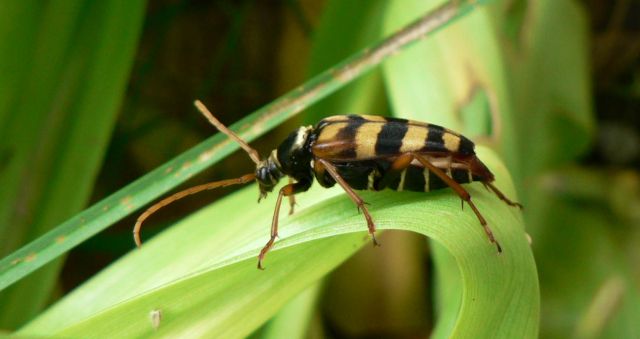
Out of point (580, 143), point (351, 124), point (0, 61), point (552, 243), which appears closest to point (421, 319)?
point (552, 243)

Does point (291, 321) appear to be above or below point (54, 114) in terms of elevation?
below

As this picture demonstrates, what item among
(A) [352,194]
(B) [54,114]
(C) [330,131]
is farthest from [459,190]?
(B) [54,114]

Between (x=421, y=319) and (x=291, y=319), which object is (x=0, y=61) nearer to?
(x=291, y=319)

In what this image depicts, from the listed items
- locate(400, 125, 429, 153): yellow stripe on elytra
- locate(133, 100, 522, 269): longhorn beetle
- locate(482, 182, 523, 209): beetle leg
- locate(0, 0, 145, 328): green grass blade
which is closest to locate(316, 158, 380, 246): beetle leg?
locate(133, 100, 522, 269): longhorn beetle

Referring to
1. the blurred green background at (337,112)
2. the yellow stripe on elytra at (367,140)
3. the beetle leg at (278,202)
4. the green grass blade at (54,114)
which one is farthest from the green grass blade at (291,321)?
the green grass blade at (54,114)

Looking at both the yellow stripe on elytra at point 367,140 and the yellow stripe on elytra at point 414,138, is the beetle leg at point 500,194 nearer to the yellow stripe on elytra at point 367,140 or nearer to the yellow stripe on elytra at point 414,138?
the yellow stripe on elytra at point 414,138

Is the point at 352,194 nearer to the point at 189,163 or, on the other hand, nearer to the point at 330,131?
the point at 330,131

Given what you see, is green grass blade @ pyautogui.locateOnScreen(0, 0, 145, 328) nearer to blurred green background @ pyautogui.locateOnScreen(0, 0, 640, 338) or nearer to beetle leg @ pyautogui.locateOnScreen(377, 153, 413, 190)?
blurred green background @ pyautogui.locateOnScreen(0, 0, 640, 338)
